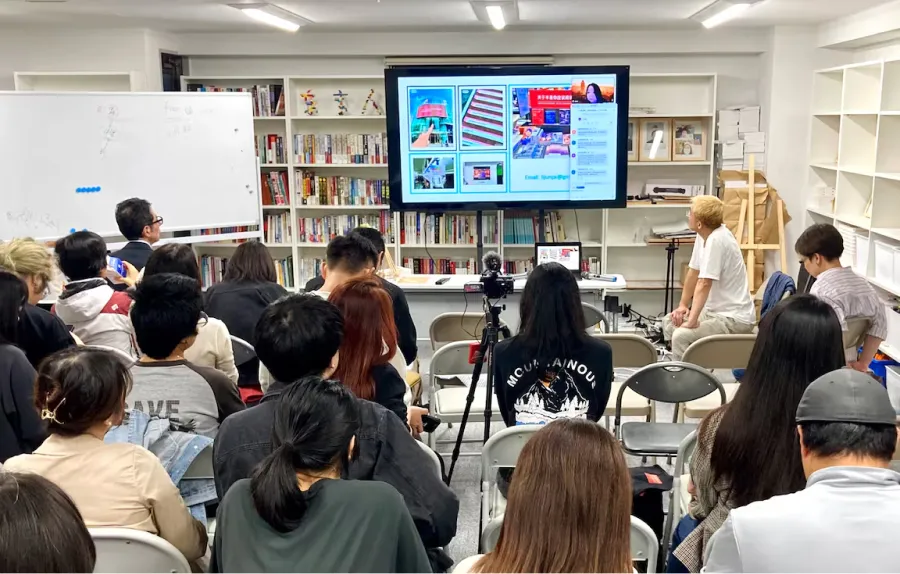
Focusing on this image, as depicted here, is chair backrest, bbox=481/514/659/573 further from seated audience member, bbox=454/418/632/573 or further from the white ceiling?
the white ceiling

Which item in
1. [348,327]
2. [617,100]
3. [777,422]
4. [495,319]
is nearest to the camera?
[777,422]

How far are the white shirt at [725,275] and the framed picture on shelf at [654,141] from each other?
2.06 metres

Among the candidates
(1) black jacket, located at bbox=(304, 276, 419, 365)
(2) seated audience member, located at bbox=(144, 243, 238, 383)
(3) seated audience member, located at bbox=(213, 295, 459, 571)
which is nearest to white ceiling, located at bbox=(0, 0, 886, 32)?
(1) black jacket, located at bbox=(304, 276, 419, 365)

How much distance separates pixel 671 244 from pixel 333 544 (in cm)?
568

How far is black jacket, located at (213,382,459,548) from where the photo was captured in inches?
67.3

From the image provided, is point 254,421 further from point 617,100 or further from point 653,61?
point 653,61

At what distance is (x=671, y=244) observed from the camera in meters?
6.57

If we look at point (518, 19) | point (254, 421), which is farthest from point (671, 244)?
point (254, 421)

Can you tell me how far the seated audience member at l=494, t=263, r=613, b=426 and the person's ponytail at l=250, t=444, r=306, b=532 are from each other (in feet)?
4.84

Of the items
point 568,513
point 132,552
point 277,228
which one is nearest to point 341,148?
point 277,228

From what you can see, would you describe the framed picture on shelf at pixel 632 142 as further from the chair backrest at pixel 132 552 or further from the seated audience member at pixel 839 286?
the chair backrest at pixel 132 552

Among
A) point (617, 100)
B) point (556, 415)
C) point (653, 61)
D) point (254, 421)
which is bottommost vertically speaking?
point (556, 415)

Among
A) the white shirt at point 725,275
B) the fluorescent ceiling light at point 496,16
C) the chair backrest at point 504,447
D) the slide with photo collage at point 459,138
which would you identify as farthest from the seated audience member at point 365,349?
the slide with photo collage at point 459,138

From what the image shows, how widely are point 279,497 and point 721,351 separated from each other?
2.75 metres
